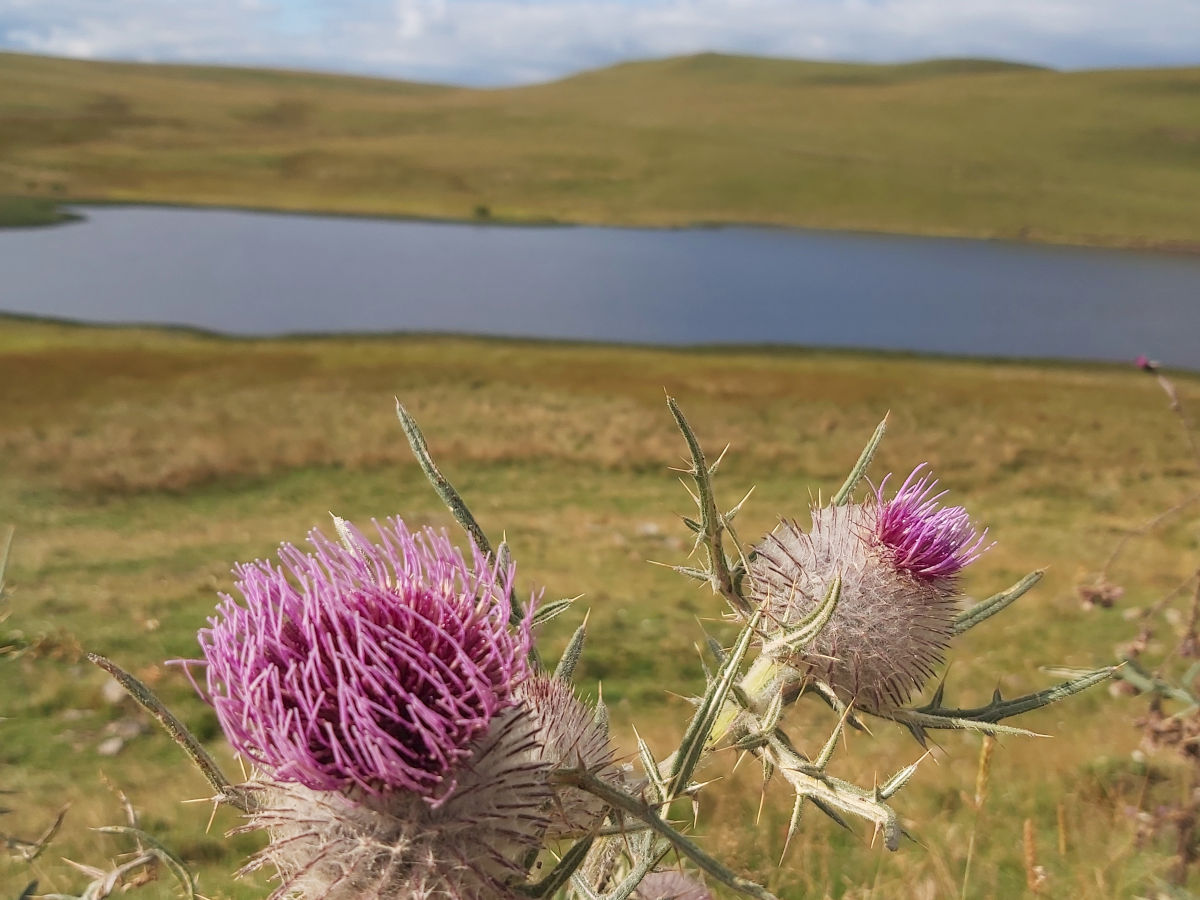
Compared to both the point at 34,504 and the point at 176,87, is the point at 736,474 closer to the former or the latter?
the point at 34,504

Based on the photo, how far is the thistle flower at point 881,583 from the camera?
2590 millimetres

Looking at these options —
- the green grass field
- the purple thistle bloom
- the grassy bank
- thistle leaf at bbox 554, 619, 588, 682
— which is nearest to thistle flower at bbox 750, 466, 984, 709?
the purple thistle bloom

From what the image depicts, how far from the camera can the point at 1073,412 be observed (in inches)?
1312

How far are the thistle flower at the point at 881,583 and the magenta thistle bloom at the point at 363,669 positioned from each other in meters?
1.02

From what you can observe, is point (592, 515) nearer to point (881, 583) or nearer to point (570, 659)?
point (881, 583)

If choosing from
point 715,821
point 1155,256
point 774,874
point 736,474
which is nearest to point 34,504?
point 736,474

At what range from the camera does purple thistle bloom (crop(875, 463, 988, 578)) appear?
267cm

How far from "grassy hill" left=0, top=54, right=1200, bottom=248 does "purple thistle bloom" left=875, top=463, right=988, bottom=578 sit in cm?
8464

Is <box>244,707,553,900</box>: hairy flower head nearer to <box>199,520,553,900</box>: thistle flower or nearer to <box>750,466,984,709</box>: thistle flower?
<box>199,520,553,900</box>: thistle flower

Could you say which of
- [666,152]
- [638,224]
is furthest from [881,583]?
[666,152]

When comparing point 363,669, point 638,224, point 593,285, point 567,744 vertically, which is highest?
point 363,669

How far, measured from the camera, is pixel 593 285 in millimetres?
67625

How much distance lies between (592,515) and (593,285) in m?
49.3

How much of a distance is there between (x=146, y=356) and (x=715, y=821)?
35144 millimetres
